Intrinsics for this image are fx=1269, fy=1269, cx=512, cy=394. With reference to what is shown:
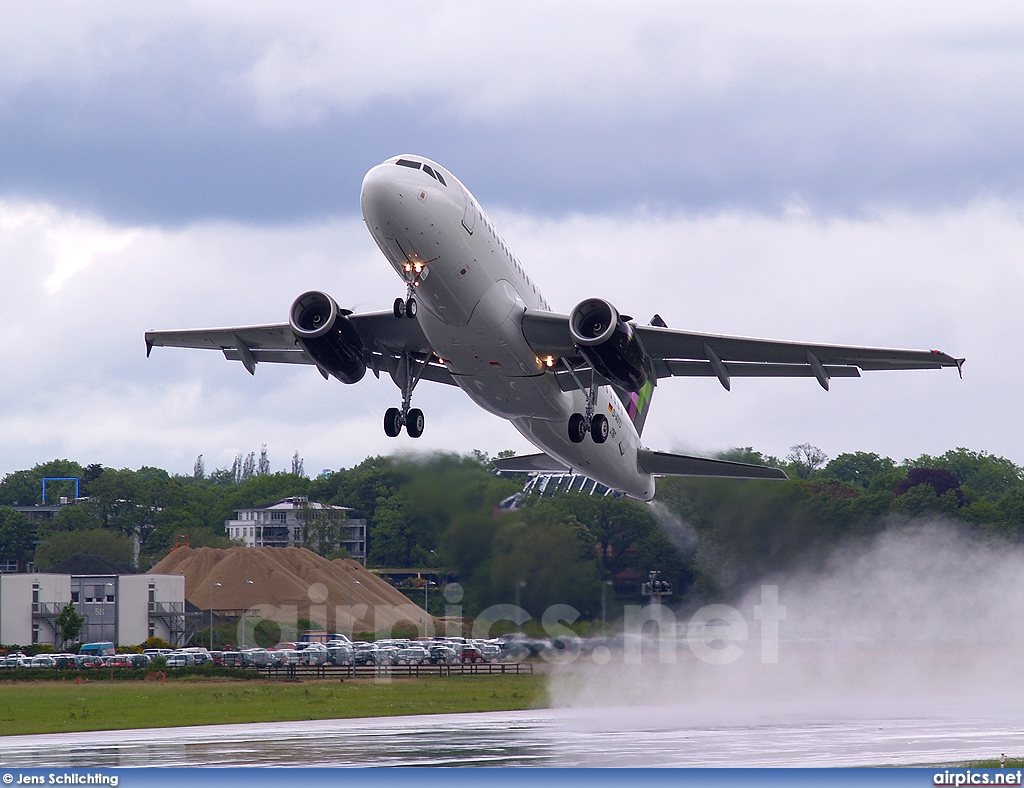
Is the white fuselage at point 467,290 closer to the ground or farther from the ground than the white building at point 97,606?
farther from the ground

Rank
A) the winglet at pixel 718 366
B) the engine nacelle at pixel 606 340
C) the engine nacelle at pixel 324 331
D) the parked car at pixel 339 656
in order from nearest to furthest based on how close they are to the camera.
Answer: the engine nacelle at pixel 606 340
the engine nacelle at pixel 324 331
the winglet at pixel 718 366
the parked car at pixel 339 656

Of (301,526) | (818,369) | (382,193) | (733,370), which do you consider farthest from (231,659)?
(382,193)

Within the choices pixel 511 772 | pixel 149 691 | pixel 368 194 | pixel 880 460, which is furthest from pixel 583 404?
pixel 880 460

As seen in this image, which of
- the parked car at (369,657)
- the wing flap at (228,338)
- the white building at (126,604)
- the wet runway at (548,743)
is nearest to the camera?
the wet runway at (548,743)

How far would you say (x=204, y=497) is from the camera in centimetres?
15075

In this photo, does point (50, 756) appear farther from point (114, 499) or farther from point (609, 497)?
Result: point (114, 499)

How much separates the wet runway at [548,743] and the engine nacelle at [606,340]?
340 inches

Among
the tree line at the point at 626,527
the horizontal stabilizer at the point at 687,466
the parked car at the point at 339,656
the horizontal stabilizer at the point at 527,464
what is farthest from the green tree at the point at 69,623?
the horizontal stabilizer at the point at 687,466

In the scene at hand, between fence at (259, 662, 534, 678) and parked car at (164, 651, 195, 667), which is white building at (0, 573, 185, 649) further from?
fence at (259, 662, 534, 678)

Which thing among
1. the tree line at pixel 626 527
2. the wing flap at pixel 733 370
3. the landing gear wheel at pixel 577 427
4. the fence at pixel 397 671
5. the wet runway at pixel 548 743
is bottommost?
the fence at pixel 397 671

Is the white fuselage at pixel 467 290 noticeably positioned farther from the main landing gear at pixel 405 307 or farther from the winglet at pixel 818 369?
the winglet at pixel 818 369

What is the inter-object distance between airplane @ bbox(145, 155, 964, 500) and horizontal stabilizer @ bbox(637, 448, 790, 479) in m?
2.69

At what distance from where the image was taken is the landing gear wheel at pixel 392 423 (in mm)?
32375

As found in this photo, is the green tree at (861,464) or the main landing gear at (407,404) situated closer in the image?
the main landing gear at (407,404)
